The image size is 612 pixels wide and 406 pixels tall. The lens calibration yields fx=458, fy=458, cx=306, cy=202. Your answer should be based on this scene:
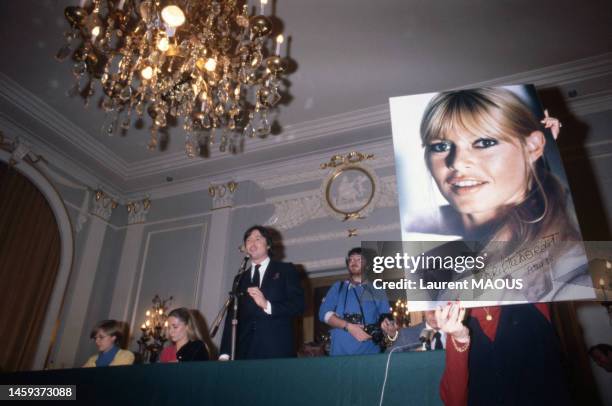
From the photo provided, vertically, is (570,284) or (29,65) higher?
(29,65)

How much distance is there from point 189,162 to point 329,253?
2.45 m

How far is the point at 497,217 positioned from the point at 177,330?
112 inches

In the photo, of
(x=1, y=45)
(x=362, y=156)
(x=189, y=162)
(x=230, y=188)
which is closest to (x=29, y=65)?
(x=1, y=45)

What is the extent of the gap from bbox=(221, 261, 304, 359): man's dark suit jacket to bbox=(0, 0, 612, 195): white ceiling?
A: 2540 mm

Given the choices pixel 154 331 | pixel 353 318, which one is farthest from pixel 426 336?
pixel 154 331

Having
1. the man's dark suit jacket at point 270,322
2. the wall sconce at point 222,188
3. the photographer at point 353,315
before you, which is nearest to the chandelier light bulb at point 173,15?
the man's dark suit jacket at point 270,322

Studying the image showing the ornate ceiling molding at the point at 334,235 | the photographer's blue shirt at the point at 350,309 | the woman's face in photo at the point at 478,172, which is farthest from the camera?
the ornate ceiling molding at the point at 334,235

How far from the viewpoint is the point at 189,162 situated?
6.50m

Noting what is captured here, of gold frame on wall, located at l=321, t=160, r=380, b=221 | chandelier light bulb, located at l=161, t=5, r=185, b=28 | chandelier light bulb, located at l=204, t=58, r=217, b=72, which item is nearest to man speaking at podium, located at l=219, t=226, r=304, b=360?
chandelier light bulb, located at l=204, t=58, r=217, b=72

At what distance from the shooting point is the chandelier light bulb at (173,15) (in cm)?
312

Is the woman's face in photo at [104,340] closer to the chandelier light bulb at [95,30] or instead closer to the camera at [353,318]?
the camera at [353,318]

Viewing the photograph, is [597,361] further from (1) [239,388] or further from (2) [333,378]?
(1) [239,388]

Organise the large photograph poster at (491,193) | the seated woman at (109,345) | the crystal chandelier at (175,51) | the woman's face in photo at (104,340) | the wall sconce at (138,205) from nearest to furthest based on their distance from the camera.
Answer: the large photograph poster at (491,193) < the crystal chandelier at (175,51) < the seated woman at (109,345) < the woman's face in photo at (104,340) < the wall sconce at (138,205)

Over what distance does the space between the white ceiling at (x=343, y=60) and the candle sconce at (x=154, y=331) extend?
199 centimetres
